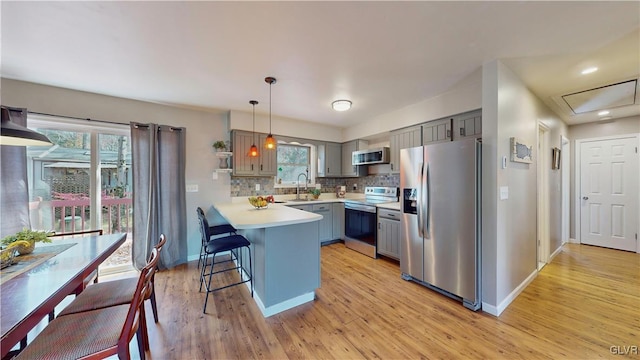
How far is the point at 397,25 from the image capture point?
5.52ft

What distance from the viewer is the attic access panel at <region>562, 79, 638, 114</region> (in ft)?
8.80

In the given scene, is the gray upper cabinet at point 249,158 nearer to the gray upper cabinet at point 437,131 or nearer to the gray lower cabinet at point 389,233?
the gray lower cabinet at point 389,233

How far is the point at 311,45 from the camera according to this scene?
194 cm

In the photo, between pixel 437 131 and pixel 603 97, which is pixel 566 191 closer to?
pixel 603 97

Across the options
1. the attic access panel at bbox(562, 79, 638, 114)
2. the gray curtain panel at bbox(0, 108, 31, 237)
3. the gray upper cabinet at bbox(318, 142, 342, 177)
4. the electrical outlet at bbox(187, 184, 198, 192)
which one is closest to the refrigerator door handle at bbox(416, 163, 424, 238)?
the attic access panel at bbox(562, 79, 638, 114)

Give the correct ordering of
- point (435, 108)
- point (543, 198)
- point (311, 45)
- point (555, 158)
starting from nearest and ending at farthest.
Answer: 1. point (311, 45)
2. point (435, 108)
3. point (543, 198)
4. point (555, 158)

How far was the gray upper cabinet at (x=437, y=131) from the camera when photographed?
10.1 ft

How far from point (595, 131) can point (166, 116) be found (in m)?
7.48

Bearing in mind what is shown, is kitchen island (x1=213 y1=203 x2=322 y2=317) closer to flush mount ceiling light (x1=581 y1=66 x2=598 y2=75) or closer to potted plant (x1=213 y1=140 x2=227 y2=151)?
potted plant (x1=213 y1=140 x2=227 y2=151)

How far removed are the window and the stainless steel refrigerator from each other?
2474 mm

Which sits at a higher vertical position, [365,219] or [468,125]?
[468,125]

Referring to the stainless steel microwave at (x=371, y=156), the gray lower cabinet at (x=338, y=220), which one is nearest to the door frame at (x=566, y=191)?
the stainless steel microwave at (x=371, y=156)

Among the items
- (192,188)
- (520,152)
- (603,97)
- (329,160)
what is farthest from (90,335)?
(603,97)

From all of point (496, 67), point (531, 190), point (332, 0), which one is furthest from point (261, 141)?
point (531, 190)
